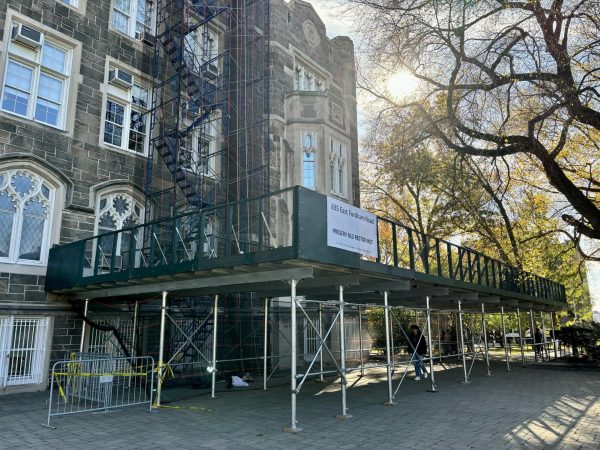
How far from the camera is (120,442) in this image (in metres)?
7.41

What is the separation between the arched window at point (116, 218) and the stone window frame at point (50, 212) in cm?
133

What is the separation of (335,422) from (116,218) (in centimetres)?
1041

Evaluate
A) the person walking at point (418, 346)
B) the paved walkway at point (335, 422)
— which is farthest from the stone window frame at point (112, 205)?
the person walking at point (418, 346)

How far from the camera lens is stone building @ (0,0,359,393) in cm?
1286

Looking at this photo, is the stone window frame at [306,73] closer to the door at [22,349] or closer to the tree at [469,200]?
the tree at [469,200]

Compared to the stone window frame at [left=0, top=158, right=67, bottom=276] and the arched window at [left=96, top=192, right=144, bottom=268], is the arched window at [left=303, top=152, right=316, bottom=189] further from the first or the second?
the stone window frame at [left=0, top=158, right=67, bottom=276]

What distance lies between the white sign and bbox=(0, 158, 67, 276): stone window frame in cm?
907

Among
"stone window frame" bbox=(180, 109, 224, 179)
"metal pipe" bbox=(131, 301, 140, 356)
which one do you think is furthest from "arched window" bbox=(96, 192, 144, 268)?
"stone window frame" bbox=(180, 109, 224, 179)

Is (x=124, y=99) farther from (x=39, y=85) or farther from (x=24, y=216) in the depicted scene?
(x=24, y=216)

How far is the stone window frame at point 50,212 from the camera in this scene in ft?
42.2

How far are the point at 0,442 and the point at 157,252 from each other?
8843 mm

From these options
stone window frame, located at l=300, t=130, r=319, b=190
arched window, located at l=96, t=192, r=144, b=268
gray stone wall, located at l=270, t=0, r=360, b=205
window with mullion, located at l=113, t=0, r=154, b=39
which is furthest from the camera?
stone window frame, located at l=300, t=130, r=319, b=190

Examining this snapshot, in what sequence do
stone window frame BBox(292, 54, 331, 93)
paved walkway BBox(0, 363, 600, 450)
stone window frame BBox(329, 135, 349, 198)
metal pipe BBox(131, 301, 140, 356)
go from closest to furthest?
paved walkway BBox(0, 363, 600, 450), metal pipe BBox(131, 301, 140, 356), stone window frame BBox(329, 135, 349, 198), stone window frame BBox(292, 54, 331, 93)

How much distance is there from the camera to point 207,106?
17219mm
